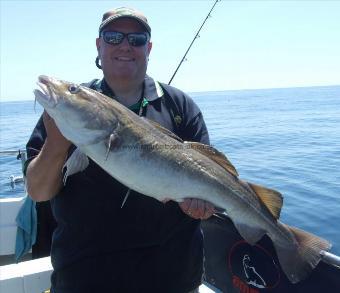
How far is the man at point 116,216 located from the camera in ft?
9.69

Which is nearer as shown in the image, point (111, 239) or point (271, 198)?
point (111, 239)

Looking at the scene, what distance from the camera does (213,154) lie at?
3.26m

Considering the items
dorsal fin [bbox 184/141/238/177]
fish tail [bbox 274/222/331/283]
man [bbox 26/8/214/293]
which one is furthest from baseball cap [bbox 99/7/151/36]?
fish tail [bbox 274/222/331/283]

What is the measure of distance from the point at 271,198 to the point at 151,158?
1.12 m

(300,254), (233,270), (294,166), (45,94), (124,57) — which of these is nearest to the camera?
(45,94)

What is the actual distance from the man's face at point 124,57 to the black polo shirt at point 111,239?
2.28ft

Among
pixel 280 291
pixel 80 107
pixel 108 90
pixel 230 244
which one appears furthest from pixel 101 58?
pixel 280 291

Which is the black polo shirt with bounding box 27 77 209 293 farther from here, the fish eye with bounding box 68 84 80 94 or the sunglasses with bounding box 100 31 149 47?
the sunglasses with bounding box 100 31 149 47

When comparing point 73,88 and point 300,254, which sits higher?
point 73,88

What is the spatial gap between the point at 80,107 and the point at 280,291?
246 cm

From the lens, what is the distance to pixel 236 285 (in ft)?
14.0

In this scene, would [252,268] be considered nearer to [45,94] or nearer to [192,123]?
[192,123]

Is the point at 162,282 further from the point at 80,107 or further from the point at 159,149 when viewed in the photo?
the point at 80,107

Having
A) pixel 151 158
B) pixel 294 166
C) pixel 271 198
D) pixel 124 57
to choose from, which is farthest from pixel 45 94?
pixel 294 166
